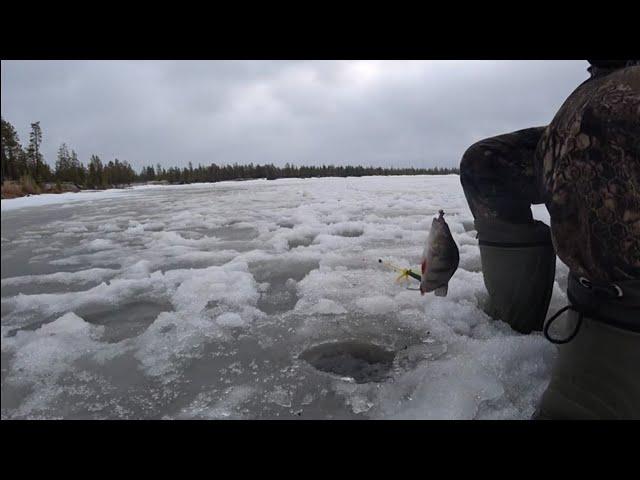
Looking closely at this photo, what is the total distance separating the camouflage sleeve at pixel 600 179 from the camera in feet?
3.51

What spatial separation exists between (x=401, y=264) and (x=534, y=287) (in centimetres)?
125

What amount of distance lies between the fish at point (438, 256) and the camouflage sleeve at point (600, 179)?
53 centimetres

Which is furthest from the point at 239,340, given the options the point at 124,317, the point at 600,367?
the point at 600,367

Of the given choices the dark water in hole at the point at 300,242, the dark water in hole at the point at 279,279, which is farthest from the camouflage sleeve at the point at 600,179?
the dark water in hole at the point at 300,242

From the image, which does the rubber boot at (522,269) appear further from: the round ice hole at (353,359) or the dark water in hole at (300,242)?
the dark water in hole at (300,242)

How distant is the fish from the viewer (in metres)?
1.75

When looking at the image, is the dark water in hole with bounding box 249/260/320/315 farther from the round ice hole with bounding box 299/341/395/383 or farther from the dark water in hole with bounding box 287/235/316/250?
the dark water in hole with bounding box 287/235/316/250

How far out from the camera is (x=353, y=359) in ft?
5.35

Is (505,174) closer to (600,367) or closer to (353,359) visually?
(600,367)

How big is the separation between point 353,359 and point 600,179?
1.11 metres
